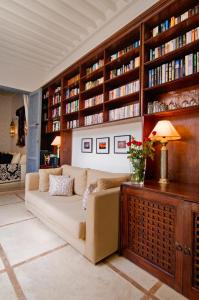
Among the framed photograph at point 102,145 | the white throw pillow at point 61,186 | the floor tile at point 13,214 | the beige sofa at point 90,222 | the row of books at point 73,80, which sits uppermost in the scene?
the row of books at point 73,80

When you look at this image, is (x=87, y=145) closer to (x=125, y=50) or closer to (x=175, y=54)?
(x=125, y=50)

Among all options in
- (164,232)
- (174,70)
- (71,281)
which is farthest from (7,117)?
(164,232)

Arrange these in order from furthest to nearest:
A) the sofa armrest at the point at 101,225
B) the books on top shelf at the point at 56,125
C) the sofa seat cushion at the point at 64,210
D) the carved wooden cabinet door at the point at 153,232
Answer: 1. the books on top shelf at the point at 56,125
2. the sofa seat cushion at the point at 64,210
3. the sofa armrest at the point at 101,225
4. the carved wooden cabinet door at the point at 153,232

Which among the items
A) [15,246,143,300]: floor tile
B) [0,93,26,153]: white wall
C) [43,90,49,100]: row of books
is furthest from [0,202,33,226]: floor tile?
[0,93,26,153]: white wall

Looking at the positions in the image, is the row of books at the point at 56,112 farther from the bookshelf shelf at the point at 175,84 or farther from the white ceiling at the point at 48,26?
the bookshelf shelf at the point at 175,84

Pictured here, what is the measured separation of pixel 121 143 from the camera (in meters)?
2.71

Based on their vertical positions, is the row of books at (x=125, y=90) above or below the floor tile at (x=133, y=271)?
above

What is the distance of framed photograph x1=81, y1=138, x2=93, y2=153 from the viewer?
3.24 meters

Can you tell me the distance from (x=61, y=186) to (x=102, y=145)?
3.15 feet

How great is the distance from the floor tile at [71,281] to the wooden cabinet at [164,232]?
0.28 metres

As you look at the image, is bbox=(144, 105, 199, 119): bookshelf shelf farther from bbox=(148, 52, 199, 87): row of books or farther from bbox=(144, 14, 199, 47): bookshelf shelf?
bbox=(144, 14, 199, 47): bookshelf shelf

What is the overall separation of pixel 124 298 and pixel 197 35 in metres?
2.33

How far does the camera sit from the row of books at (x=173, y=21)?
66.6 inches

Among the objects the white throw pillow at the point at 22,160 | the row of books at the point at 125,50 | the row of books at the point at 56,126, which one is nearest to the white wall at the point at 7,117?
the white throw pillow at the point at 22,160
